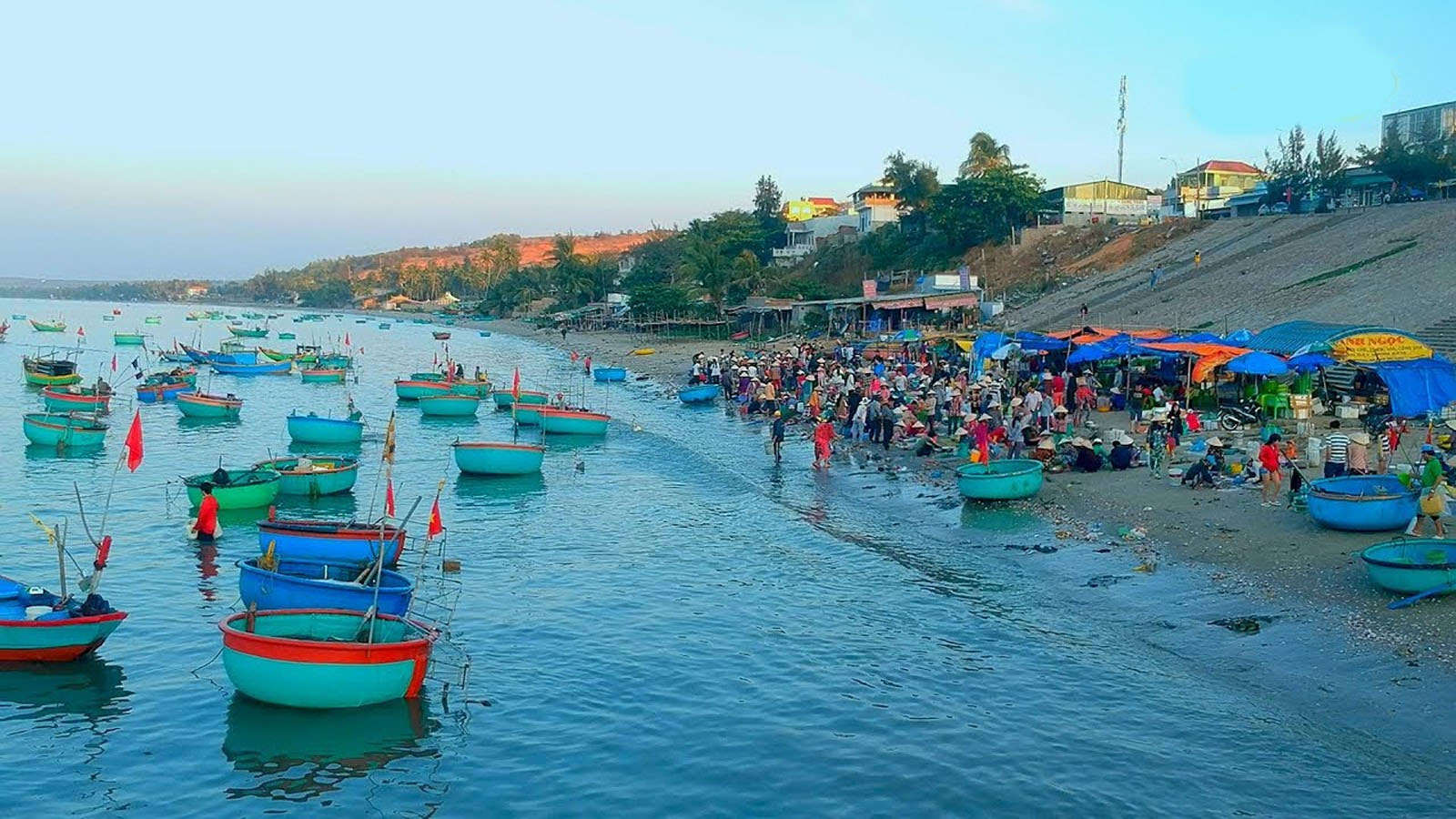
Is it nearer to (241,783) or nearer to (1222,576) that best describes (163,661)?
(241,783)

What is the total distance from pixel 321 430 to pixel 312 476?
33.1 feet

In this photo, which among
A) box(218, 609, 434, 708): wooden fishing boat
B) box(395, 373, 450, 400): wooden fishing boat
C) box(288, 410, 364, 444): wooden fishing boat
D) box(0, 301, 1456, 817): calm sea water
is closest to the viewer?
box(0, 301, 1456, 817): calm sea water

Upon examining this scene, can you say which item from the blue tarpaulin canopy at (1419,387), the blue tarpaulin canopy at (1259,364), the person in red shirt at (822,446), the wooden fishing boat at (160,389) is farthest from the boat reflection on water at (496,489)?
the wooden fishing boat at (160,389)

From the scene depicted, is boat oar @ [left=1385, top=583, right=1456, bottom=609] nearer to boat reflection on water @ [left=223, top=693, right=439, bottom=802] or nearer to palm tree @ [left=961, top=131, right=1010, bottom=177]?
boat reflection on water @ [left=223, top=693, right=439, bottom=802]

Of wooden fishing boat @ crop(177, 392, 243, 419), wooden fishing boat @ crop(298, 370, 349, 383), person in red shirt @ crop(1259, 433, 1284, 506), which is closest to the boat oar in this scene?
person in red shirt @ crop(1259, 433, 1284, 506)

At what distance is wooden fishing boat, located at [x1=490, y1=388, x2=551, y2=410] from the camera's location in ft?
149

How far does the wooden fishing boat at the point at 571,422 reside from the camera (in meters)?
40.4

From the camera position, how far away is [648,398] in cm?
5250

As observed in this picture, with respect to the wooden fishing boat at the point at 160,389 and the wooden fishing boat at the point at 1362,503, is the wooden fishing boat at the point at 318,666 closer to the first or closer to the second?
the wooden fishing boat at the point at 1362,503

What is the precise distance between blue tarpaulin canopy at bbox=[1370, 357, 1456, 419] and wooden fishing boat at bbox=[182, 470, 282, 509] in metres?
25.1

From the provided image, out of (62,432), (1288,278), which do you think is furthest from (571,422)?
(1288,278)

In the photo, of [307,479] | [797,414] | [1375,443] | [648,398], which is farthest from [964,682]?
[648,398]

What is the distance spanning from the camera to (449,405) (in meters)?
47.5

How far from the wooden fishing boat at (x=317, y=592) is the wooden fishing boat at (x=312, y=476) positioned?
440 inches
